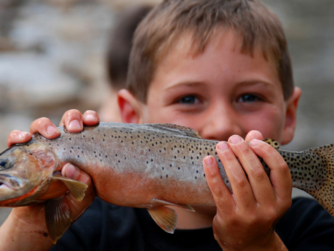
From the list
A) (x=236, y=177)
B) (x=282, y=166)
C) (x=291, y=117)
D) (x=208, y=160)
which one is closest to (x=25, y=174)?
(x=208, y=160)

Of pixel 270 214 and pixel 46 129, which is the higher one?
pixel 46 129

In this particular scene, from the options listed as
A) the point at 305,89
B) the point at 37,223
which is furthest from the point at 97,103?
the point at 37,223

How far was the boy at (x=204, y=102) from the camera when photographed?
7.83ft

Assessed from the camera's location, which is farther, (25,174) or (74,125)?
(74,125)

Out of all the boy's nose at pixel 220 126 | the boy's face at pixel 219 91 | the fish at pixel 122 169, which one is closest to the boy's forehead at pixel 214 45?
the boy's face at pixel 219 91

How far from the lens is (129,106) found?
3.00 m

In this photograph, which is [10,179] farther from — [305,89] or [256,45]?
[305,89]

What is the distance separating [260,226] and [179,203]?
0.42 metres

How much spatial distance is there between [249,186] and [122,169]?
2.04 ft

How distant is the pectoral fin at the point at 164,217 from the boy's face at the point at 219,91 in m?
0.64

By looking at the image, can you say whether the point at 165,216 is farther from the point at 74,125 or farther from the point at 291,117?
the point at 291,117

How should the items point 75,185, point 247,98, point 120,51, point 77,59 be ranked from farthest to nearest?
point 77,59
point 120,51
point 247,98
point 75,185

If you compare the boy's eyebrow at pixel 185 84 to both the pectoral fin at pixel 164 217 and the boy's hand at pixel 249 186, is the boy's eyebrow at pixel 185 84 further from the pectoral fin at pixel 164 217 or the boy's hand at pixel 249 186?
the pectoral fin at pixel 164 217

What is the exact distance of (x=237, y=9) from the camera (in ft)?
9.27
